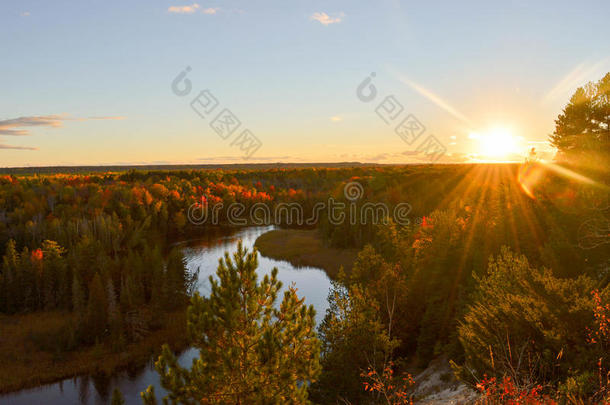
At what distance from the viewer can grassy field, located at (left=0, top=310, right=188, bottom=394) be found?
37375 millimetres

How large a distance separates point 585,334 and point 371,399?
12064 mm

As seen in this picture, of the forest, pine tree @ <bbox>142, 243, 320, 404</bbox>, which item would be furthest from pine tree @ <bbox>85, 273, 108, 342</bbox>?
pine tree @ <bbox>142, 243, 320, 404</bbox>

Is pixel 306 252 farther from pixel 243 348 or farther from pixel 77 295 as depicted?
pixel 243 348

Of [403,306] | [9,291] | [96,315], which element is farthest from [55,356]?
[403,306]

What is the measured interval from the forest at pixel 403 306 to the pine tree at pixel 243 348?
2.4 inches

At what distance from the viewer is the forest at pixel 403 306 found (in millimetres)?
15320

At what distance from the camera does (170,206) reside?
141625mm

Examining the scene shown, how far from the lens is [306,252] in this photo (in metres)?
85.9

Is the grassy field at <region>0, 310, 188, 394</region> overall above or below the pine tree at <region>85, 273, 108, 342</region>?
below

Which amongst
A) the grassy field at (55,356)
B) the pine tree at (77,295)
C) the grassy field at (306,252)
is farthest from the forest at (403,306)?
the grassy field at (306,252)

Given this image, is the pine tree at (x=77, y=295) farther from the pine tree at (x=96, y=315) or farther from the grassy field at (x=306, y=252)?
the grassy field at (x=306, y=252)

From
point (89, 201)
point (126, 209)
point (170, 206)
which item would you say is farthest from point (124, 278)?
point (170, 206)

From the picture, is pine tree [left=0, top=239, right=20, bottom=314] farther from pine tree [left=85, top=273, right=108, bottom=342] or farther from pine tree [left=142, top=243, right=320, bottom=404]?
pine tree [left=142, top=243, right=320, bottom=404]

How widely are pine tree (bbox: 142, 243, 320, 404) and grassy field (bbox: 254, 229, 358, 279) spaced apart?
49.6 metres
